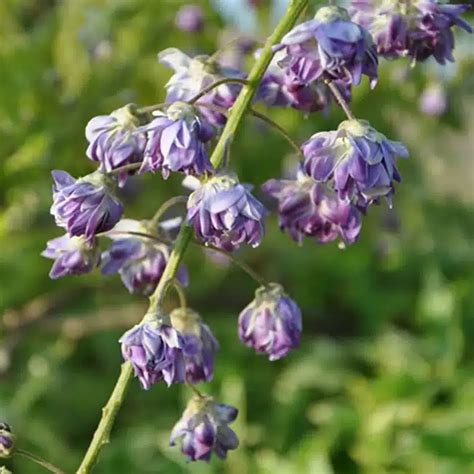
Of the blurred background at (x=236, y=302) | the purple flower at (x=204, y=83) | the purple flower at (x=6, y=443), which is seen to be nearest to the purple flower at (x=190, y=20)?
the blurred background at (x=236, y=302)

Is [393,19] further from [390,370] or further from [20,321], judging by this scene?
[390,370]

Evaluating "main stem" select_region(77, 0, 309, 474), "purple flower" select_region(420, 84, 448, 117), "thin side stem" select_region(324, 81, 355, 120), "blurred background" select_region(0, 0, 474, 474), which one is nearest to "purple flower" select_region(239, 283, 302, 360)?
"main stem" select_region(77, 0, 309, 474)

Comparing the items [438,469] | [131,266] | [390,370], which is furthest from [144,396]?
[131,266]

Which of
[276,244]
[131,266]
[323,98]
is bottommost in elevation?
[276,244]

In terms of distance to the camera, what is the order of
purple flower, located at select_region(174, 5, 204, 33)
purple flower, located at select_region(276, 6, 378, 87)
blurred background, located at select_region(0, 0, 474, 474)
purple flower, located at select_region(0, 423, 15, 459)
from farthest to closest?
purple flower, located at select_region(174, 5, 204, 33) → blurred background, located at select_region(0, 0, 474, 474) → purple flower, located at select_region(0, 423, 15, 459) → purple flower, located at select_region(276, 6, 378, 87)

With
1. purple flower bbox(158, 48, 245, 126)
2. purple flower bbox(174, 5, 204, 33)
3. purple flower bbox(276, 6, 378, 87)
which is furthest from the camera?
purple flower bbox(174, 5, 204, 33)

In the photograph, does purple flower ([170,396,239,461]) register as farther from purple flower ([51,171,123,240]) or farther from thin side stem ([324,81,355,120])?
thin side stem ([324,81,355,120])
